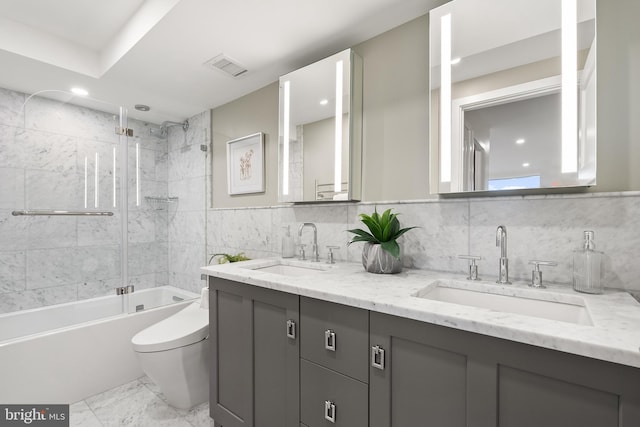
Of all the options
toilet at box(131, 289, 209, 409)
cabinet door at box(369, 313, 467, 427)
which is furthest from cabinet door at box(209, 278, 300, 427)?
cabinet door at box(369, 313, 467, 427)

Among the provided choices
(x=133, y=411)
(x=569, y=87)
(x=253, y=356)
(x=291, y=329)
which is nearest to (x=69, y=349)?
Answer: (x=133, y=411)

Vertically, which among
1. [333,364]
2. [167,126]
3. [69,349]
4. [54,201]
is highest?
[167,126]

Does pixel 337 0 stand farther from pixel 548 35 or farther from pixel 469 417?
pixel 469 417

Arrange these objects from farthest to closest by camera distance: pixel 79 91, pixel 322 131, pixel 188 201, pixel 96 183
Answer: pixel 188 201, pixel 79 91, pixel 96 183, pixel 322 131

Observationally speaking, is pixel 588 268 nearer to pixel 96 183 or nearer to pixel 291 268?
pixel 291 268

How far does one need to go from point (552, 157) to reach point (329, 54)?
1428 millimetres

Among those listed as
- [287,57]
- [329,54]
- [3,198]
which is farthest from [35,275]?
[329,54]

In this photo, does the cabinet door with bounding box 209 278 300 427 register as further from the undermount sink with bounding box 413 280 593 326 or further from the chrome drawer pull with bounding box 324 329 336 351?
the undermount sink with bounding box 413 280 593 326

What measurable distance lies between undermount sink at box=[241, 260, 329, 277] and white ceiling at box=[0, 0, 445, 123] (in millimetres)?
1369

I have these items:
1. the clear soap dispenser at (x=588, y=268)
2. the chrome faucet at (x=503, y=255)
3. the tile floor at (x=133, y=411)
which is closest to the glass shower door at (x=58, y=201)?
the tile floor at (x=133, y=411)

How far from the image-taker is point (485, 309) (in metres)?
0.90

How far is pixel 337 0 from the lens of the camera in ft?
4.86

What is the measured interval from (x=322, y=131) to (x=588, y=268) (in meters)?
1.45

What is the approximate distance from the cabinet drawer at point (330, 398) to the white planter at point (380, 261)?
0.52m
